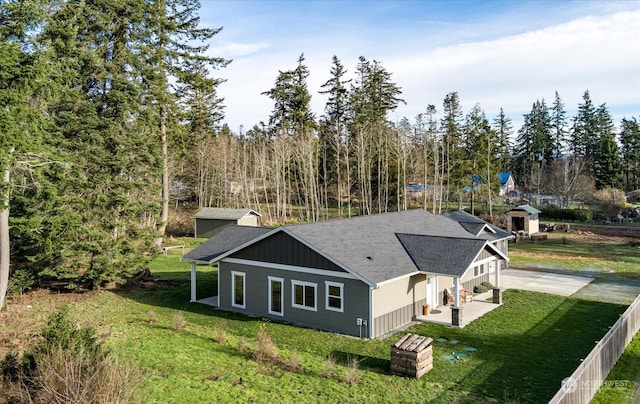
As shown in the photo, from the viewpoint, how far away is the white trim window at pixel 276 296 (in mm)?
16812

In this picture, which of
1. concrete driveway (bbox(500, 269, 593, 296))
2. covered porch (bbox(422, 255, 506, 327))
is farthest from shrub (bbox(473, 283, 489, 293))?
concrete driveway (bbox(500, 269, 593, 296))

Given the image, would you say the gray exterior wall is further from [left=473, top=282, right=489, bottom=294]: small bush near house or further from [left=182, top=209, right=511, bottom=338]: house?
[left=473, top=282, right=489, bottom=294]: small bush near house

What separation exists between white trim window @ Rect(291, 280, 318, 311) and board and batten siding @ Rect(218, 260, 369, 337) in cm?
10

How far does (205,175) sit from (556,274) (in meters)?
37.7

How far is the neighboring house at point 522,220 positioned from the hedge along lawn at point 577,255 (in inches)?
81.8

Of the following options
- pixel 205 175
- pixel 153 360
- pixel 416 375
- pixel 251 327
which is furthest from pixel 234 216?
pixel 416 375

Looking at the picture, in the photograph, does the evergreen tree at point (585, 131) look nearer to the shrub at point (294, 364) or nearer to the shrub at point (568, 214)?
the shrub at point (568, 214)

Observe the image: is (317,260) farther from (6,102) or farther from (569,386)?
(6,102)

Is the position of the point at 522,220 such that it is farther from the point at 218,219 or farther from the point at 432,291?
the point at 218,219

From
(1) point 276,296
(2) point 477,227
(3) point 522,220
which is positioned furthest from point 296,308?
(3) point 522,220

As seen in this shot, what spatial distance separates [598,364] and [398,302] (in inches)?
268

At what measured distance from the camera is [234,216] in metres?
39.2

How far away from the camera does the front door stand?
1773cm

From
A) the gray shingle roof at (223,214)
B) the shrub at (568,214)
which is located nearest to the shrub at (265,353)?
the gray shingle roof at (223,214)
